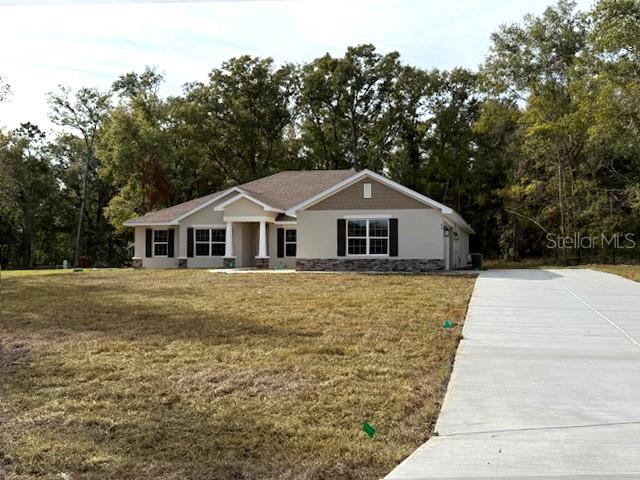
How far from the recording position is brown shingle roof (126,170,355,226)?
29188 mm

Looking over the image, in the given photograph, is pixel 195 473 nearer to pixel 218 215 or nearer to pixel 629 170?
pixel 218 215

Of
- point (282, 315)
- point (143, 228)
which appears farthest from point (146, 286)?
point (143, 228)

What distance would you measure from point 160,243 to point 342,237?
34.3ft

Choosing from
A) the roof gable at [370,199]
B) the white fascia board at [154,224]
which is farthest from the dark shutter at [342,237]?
the white fascia board at [154,224]

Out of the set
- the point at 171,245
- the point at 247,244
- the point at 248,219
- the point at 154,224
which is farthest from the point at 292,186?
the point at 154,224

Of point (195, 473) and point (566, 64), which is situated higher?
point (566, 64)

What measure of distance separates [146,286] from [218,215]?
11.5 meters

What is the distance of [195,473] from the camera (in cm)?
412

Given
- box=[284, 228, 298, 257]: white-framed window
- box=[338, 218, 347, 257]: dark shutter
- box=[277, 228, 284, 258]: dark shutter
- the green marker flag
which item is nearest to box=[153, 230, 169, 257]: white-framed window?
box=[277, 228, 284, 258]: dark shutter

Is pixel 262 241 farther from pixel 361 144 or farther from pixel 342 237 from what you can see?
pixel 361 144

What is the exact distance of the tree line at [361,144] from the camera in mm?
33719

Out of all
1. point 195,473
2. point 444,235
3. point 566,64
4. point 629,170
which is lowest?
point 195,473

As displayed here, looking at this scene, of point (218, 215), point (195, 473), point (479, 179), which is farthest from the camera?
point (479, 179)

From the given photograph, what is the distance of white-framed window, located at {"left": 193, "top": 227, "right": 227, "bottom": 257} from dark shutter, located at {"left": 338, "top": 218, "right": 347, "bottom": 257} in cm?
694
